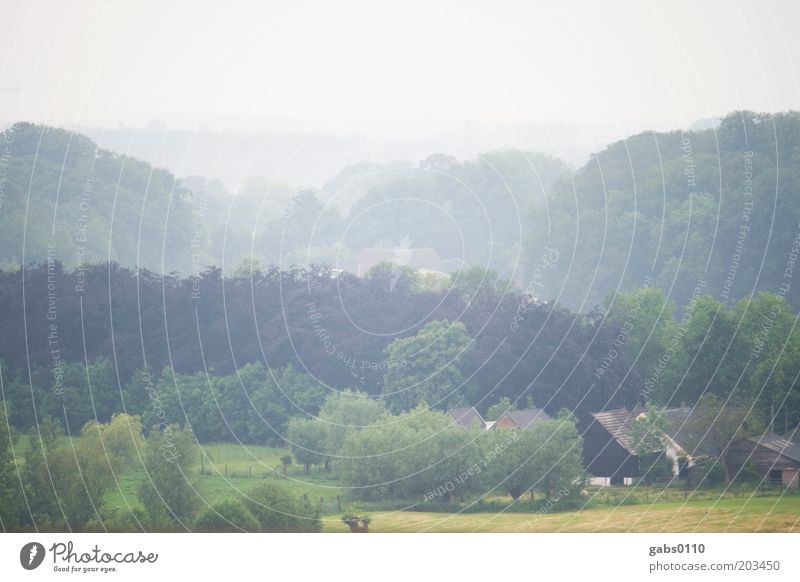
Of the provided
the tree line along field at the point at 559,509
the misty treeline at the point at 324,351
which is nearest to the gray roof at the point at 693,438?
the tree line along field at the point at 559,509

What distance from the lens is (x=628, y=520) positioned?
37312 millimetres

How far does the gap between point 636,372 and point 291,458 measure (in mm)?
12232

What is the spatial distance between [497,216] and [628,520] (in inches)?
2144

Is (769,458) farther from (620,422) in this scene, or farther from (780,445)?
(620,422)

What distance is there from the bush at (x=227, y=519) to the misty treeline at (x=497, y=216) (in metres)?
25.8

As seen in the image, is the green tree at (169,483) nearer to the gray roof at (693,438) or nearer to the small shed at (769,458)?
the gray roof at (693,438)

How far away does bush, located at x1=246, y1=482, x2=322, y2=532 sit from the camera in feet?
120

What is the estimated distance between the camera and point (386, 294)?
182ft

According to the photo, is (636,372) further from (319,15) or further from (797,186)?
(797,186)

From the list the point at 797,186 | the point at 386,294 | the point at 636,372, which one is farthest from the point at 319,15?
the point at 797,186

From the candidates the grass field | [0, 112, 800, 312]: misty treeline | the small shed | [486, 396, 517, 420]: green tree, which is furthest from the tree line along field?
[0, 112, 800, 312]: misty treeline

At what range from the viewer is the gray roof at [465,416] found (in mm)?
44156

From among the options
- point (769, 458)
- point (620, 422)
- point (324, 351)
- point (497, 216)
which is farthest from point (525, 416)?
point (497, 216)

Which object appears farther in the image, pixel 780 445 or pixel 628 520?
pixel 780 445
